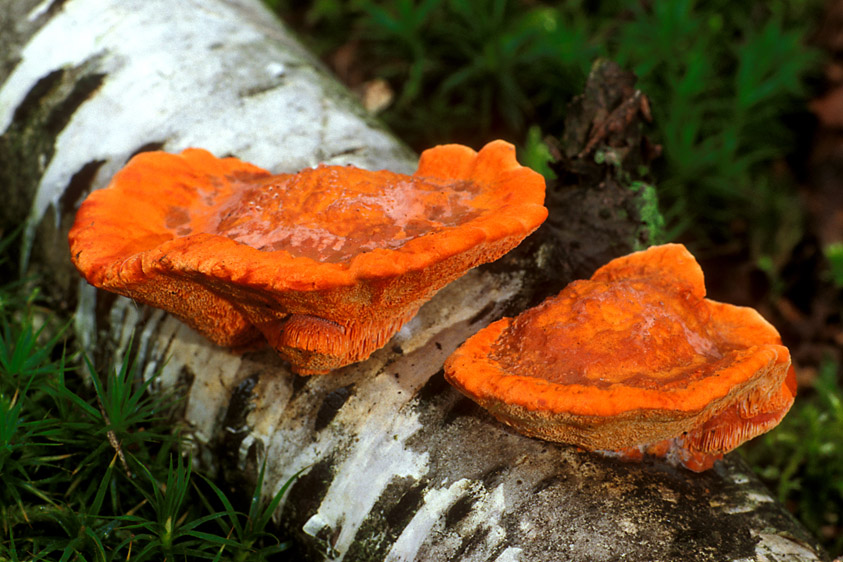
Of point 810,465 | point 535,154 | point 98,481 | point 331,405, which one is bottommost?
point 810,465

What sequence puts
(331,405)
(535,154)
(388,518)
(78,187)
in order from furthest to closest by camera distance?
(535,154) < (78,187) < (331,405) < (388,518)

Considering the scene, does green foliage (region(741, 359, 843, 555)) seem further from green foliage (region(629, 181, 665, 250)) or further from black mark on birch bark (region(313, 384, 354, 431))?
black mark on birch bark (region(313, 384, 354, 431))

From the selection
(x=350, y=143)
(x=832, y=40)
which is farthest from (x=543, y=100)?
(x=350, y=143)

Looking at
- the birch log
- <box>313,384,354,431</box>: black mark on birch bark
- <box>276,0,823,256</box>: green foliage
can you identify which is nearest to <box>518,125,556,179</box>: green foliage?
<box>276,0,823,256</box>: green foliage

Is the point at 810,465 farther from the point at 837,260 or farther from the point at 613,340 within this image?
the point at 613,340

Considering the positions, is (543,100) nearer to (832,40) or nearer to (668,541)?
(832,40)

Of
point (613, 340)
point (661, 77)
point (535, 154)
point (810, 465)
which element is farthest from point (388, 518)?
point (661, 77)
